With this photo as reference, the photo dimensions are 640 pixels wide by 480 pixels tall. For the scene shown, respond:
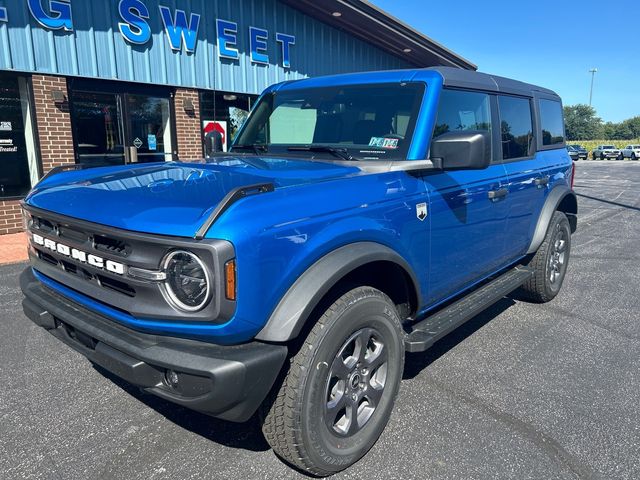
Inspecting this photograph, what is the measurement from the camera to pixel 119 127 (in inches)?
353

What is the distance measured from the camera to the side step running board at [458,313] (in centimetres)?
275

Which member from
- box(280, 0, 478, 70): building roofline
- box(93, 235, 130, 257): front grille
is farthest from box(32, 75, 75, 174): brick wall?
box(93, 235, 130, 257): front grille

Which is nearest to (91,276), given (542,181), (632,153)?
(542,181)

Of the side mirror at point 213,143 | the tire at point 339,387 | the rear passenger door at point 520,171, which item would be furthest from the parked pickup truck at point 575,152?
the tire at point 339,387

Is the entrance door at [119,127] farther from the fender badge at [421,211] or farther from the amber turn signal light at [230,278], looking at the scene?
the amber turn signal light at [230,278]

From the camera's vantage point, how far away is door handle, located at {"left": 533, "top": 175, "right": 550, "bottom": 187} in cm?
417

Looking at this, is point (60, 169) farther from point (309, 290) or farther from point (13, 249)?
point (13, 249)

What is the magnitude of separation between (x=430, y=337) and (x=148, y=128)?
Answer: 8.25 meters

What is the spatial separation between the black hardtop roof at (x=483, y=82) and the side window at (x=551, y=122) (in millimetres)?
200

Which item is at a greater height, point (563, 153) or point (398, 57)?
point (398, 57)

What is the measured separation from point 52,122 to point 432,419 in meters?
7.92

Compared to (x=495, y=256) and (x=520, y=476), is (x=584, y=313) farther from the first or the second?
(x=520, y=476)

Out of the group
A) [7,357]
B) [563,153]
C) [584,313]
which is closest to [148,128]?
[7,357]

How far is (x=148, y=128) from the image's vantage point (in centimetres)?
944
